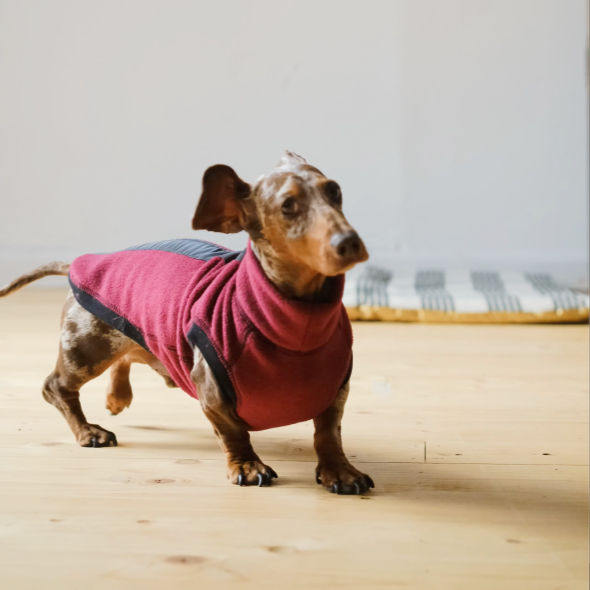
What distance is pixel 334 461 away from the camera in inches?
51.9

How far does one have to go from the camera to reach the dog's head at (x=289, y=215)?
3.59 ft

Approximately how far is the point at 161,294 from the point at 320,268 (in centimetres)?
37

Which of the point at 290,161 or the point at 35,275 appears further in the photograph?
the point at 35,275

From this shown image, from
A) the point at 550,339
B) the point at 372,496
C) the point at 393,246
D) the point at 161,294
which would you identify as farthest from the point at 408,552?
the point at 393,246

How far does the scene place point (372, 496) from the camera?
1276 mm

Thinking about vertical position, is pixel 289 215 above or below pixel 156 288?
above

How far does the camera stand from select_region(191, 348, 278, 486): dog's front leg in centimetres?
127

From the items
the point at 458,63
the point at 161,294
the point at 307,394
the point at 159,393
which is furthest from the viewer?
the point at 458,63

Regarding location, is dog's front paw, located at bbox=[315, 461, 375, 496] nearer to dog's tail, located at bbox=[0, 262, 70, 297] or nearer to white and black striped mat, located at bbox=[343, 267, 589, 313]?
dog's tail, located at bbox=[0, 262, 70, 297]

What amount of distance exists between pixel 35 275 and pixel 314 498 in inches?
29.6

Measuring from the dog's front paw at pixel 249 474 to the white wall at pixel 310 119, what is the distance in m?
2.58

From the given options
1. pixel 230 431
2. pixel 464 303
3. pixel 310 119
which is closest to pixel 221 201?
pixel 230 431

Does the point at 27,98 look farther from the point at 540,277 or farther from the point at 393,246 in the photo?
the point at 540,277

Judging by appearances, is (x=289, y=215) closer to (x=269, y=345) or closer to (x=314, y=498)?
(x=269, y=345)
